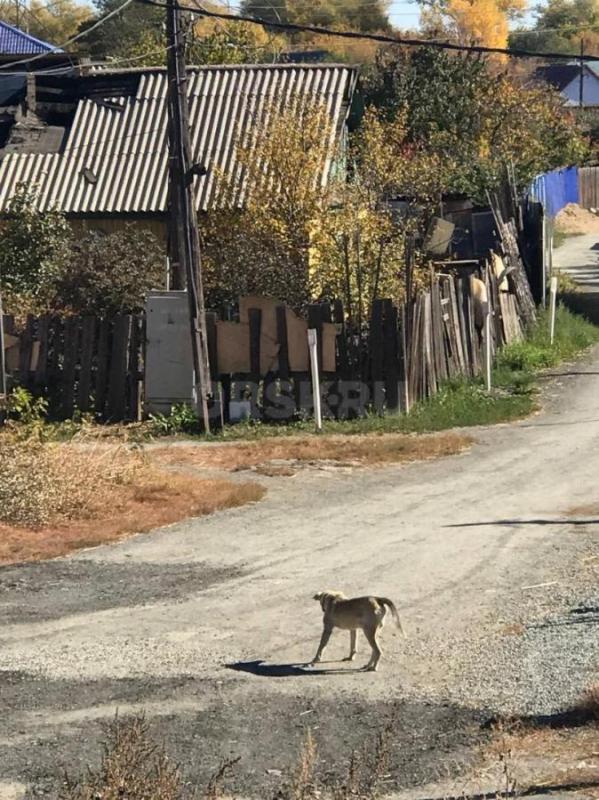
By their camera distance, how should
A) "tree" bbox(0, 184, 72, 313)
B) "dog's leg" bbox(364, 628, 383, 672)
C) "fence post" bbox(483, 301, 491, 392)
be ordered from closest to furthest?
1. "dog's leg" bbox(364, 628, 383, 672)
2. "fence post" bbox(483, 301, 491, 392)
3. "tree" bbox(0, 184, 72, 313)

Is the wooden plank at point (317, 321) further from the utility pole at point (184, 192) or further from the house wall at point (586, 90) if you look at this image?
the house wall at point (586, 90)

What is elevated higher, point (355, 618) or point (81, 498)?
point (81, 498)

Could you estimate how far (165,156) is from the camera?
1119 inches

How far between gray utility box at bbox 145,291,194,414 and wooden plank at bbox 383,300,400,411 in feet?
8.71

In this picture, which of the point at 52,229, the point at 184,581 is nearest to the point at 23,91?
the point at 52,229

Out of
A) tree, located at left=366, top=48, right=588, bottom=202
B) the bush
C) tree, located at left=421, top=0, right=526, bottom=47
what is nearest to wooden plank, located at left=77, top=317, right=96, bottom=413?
the bush

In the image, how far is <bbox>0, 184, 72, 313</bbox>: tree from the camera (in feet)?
77.7

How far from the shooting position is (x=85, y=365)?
19.8 meters

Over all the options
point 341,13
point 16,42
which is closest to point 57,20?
point 341,13

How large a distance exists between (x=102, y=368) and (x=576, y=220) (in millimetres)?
33738

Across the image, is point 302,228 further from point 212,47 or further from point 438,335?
point 212,47

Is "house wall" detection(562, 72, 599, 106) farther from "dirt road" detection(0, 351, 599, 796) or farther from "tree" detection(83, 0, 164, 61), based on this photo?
"dirt road" detection(0, 351, 599, 796)

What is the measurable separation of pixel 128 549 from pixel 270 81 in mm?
18197

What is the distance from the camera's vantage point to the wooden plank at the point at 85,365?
19.7m
